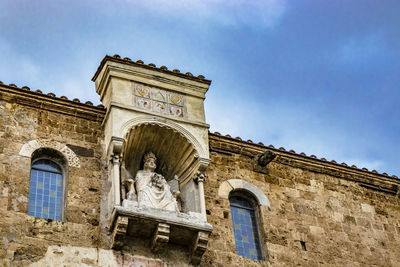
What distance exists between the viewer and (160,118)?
61.1 feet

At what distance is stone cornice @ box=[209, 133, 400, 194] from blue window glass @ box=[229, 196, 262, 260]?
1332 mm

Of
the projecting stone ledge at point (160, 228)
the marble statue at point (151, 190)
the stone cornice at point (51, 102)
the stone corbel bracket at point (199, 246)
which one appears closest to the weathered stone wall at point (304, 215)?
the stone corbel bracket at point (199, 246)

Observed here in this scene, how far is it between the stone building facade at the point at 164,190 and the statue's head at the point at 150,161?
0.41 ft

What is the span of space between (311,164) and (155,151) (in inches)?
167

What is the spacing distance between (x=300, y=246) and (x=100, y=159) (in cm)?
485

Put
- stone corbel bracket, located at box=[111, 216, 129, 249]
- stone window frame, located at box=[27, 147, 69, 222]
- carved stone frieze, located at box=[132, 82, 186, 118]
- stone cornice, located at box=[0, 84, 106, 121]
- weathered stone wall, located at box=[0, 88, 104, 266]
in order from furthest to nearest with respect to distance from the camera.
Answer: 1. carved stone frieze, located at box=[132, 82, 186, 118]
2. stone cornice, located at box=[0, 84, 106, 121]
3. stone window frame, located at box=[27, 147, 69, 222]
4. stone corbel bracket, located at box=[111, 216, 129, 249]
5. weathered stone wall, located at box=[0, 88, 104, 266]

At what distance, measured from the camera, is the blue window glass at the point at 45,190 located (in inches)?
664

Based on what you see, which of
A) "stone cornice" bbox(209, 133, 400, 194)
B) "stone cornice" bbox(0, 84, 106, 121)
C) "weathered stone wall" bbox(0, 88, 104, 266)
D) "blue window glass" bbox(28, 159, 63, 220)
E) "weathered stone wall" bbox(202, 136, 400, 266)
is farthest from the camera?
"stone cornice" bbox(209, 133, 400, 194)

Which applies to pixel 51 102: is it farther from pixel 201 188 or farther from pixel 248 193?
pixel 248 193

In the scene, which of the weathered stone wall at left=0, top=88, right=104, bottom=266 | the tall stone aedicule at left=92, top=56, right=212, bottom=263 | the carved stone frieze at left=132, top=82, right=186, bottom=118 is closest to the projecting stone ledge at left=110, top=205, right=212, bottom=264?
the tall stone aedicule at left=92, top=56, right=212, bottom=263

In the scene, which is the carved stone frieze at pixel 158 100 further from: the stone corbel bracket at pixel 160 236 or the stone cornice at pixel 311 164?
the stone corbel bracket at pixel 160 236

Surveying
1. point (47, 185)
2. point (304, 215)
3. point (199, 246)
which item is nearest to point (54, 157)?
point (47, 185)

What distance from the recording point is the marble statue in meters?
17.3

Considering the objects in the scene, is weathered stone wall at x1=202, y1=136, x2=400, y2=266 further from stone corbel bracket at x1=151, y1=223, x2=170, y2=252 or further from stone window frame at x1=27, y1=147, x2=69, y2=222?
stone window frame at x1=27, y1=147, x2=69, y2=222
